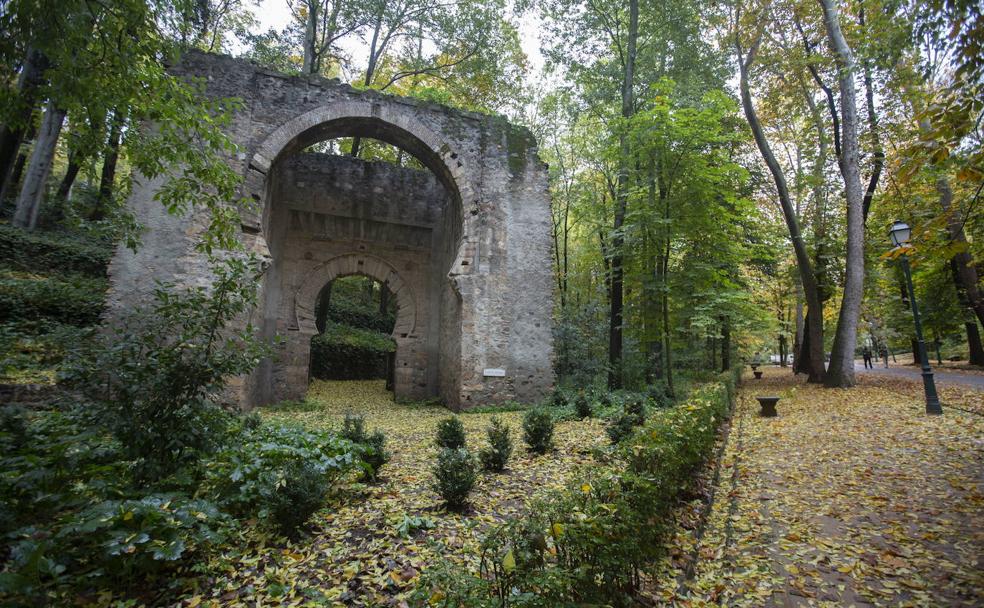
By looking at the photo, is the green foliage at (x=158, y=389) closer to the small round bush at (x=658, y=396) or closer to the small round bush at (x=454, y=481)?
the small round bush at (x=454, y=481)

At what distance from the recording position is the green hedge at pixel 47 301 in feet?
26.1

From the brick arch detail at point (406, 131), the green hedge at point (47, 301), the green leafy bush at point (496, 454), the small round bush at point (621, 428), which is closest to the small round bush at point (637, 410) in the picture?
the small round bush at point (621, 428)

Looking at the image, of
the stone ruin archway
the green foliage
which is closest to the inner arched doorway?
the stone ruin archway

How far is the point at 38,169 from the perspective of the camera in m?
10.9

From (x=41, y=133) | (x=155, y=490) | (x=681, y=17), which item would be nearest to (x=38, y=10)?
(x=155, y=490)

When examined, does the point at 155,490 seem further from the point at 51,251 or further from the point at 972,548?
the point at 51,251

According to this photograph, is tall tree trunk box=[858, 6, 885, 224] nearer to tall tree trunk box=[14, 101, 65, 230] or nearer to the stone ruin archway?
the stone ruin archway

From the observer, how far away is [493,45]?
15.5 metres

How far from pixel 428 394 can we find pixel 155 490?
977 centimetres

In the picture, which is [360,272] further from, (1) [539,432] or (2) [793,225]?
(2) [793,225]

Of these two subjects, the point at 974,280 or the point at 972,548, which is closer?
the point at 972,548

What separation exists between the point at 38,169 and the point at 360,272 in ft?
25.3

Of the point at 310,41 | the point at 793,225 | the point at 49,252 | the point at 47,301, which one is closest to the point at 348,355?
the point at 49,252

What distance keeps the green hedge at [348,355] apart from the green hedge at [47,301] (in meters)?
7.48
